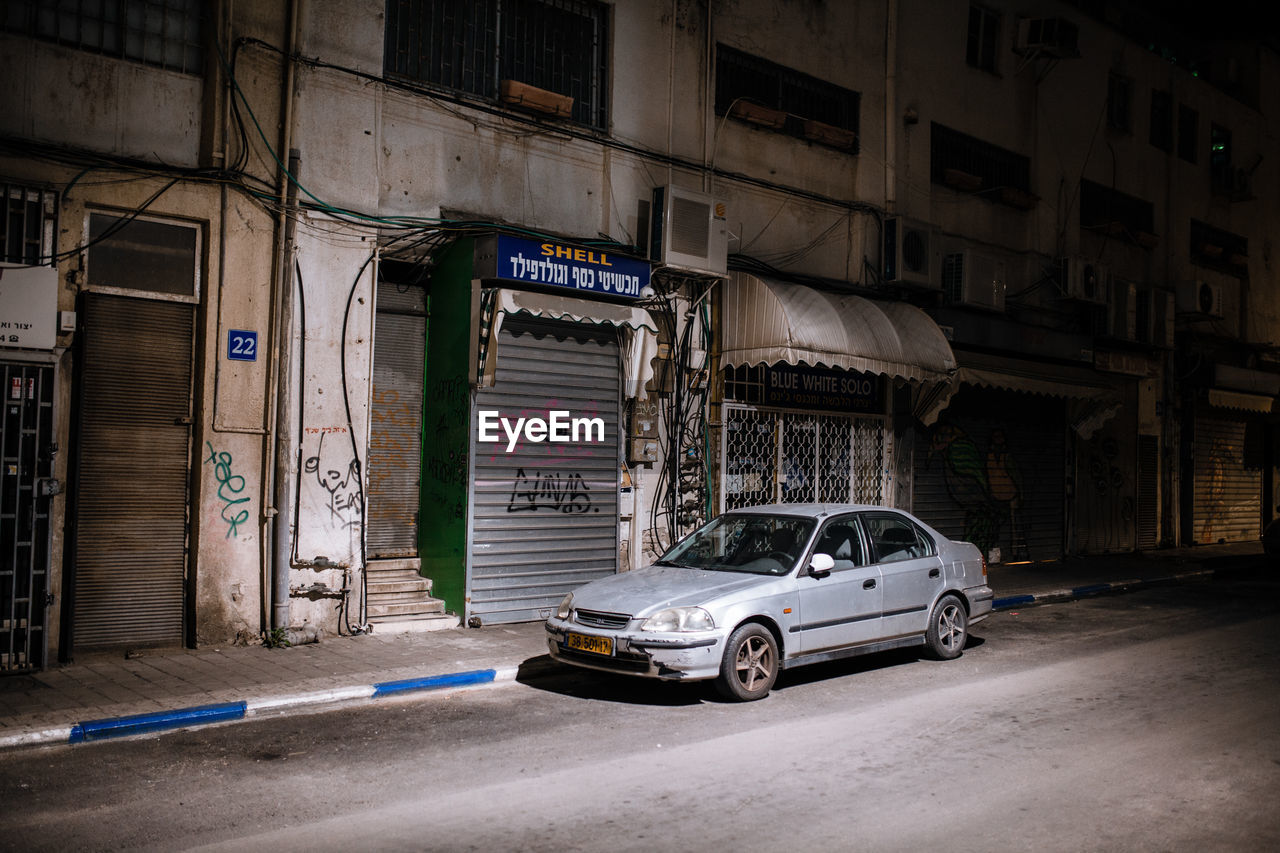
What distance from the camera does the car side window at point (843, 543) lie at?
29.6 ft

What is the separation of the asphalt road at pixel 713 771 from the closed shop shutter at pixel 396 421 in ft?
10.4

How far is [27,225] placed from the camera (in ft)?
28.6

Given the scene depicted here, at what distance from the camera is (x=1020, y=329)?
1836 cm

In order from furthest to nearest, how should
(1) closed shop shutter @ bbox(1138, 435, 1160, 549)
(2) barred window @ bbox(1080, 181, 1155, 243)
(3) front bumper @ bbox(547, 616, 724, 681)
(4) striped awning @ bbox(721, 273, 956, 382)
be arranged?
(1) closed shop shutter @ bbox(1138, 435, 1160, 549) < (2) barred window @ bbox(1080, 181, 1155, 243) < (4) striped awning @ bbox(721, 273, 956, 382) < (3) front bumper @ bbox(547, 616, 724, 681)

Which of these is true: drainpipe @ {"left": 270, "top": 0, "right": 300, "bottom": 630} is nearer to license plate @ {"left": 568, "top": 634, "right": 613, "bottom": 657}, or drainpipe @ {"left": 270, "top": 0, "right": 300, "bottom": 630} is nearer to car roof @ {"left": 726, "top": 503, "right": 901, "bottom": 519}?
license plate @ {"left": 568, "top": 634, "right": 613, "bottom": 657}

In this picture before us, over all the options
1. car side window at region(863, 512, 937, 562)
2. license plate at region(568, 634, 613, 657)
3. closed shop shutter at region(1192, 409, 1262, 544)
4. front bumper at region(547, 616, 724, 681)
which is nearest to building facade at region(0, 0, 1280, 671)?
license plate at region(568, 634, 613, 657)

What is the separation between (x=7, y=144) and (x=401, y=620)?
5.67 m

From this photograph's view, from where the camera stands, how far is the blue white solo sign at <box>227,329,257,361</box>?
9734 millimetres

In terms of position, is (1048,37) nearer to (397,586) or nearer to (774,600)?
(774,600)

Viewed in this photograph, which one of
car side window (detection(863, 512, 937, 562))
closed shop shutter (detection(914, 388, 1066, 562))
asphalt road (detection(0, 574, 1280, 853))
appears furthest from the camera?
closed shop shutter (detection(914, 388, 1066, 562))

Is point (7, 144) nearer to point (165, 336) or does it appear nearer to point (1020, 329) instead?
point (165, 336)

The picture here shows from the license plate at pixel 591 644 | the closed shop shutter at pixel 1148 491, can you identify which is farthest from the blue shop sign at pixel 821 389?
the closed shop shutter at pixel 1148 491
